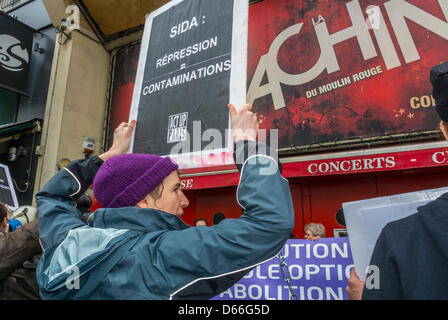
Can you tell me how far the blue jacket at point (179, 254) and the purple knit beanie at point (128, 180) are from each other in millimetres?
145

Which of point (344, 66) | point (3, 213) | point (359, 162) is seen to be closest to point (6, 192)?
point (3, 213)

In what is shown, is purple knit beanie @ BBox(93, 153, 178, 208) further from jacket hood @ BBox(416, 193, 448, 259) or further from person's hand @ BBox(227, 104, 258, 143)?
jacket hood @ BBox(416, 193, 448, 259)

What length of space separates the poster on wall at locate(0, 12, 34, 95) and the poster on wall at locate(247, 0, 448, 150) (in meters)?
4.47

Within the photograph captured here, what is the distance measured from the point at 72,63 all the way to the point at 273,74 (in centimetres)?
391

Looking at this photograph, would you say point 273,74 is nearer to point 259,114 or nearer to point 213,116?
point 259,114

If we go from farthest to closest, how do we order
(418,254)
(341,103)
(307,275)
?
1. (341,103)
2. (307,275)
3. (418,254)

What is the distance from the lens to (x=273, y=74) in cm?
537

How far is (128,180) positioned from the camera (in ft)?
3.80

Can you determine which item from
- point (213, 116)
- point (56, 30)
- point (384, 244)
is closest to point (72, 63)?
point (56, 30)

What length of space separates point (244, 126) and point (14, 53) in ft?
22.6

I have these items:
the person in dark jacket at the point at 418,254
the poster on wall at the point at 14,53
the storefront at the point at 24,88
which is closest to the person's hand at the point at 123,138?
the person in dark jacket at the point at 418,254

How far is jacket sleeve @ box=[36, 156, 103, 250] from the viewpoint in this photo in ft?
3.70

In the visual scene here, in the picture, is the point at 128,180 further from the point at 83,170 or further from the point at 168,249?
the point at 83,170
